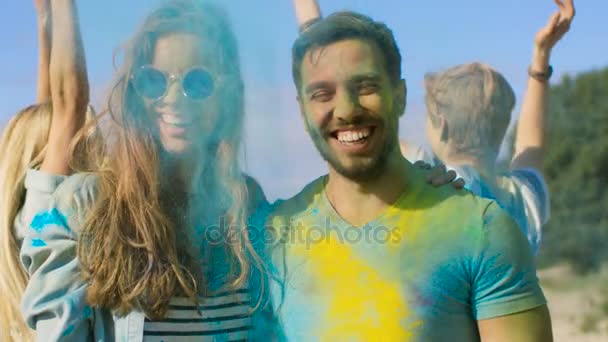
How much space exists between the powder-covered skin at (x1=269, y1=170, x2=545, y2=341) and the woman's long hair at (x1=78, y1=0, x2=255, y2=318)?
169 mm

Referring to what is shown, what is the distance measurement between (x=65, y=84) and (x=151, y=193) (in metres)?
0.50

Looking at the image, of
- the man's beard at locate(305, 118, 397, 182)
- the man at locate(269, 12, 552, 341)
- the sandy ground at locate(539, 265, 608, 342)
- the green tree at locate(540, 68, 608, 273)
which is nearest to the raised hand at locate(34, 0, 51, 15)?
the man at locate(269, 12, 552, 341)

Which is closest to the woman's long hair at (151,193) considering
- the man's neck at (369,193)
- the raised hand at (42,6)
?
the man's neck at (369,193)

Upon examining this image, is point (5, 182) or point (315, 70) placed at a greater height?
point (315, 70)

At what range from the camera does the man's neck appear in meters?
2.17

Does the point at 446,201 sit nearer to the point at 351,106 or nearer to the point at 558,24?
the point at 351,106

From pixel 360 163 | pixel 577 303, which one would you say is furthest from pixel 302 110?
pixel 577 303

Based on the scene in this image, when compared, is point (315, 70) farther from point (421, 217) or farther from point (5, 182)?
point (5, 182)

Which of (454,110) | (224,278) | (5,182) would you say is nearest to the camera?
(224,278)

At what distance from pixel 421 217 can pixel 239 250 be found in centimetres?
44

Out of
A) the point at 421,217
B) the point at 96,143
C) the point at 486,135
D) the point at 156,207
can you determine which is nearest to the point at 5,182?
the point at 96,143

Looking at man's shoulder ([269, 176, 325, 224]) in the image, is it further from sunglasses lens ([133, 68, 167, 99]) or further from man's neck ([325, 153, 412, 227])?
sunglasses lens ([133, 68, 167, 99])

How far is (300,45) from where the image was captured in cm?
218

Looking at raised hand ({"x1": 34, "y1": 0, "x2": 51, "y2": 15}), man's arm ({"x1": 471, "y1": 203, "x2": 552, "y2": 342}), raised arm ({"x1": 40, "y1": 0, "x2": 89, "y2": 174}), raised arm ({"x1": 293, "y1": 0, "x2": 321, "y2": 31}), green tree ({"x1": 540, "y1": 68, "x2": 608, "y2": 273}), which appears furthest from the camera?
green tree ({"x1": 540, "y1": 68, "x2": 608, "y2": 273})
